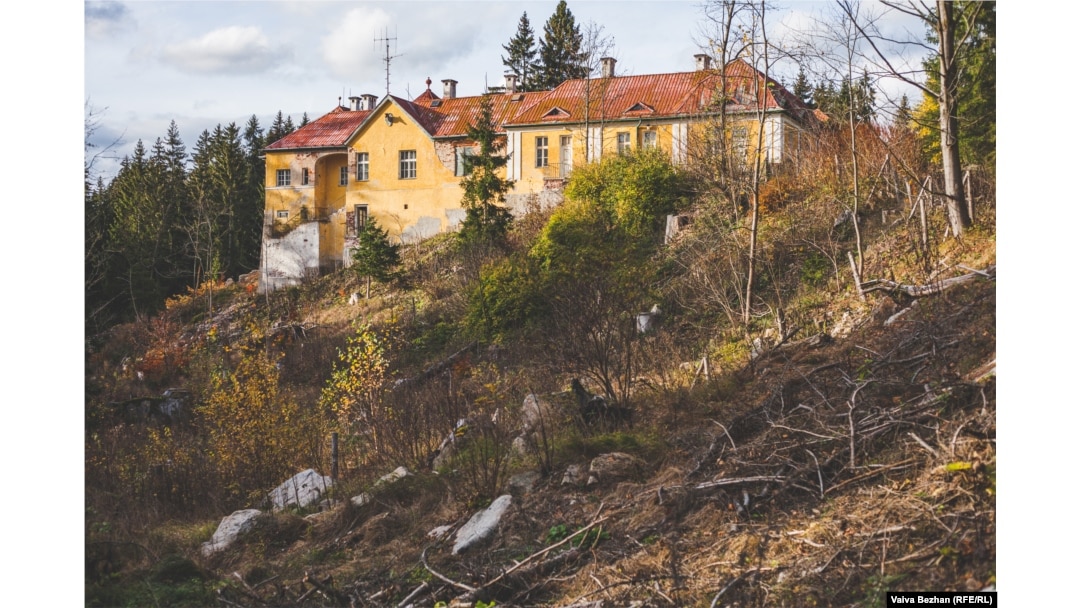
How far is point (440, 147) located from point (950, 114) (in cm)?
1090

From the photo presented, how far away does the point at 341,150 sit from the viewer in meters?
16.8

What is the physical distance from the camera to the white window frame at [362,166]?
15477mm

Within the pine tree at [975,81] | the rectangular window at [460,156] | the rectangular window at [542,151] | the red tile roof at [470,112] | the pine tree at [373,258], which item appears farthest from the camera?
the rectangular window at [542,151]

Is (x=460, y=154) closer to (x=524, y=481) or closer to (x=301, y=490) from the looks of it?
(x=301, y=490)

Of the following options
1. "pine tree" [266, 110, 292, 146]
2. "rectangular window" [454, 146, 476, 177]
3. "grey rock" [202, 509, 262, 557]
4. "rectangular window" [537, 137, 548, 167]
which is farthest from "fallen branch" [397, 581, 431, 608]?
"rectangular window" [537, 137, 548, 167]

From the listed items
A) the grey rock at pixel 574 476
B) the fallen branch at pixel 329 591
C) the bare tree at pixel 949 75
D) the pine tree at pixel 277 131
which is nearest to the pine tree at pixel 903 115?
the bare tree at pixel 949 75

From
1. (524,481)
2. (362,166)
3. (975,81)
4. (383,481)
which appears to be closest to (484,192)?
(362,166)

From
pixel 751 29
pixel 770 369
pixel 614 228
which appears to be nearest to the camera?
pixel 770 369

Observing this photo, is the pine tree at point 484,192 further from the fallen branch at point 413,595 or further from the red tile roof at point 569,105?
the fallen branch at point 413,595

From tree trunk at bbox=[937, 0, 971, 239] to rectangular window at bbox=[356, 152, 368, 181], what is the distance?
1050cm

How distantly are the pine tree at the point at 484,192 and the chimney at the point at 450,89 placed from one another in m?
1.97

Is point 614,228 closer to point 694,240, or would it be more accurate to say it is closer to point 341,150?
point 694,240
